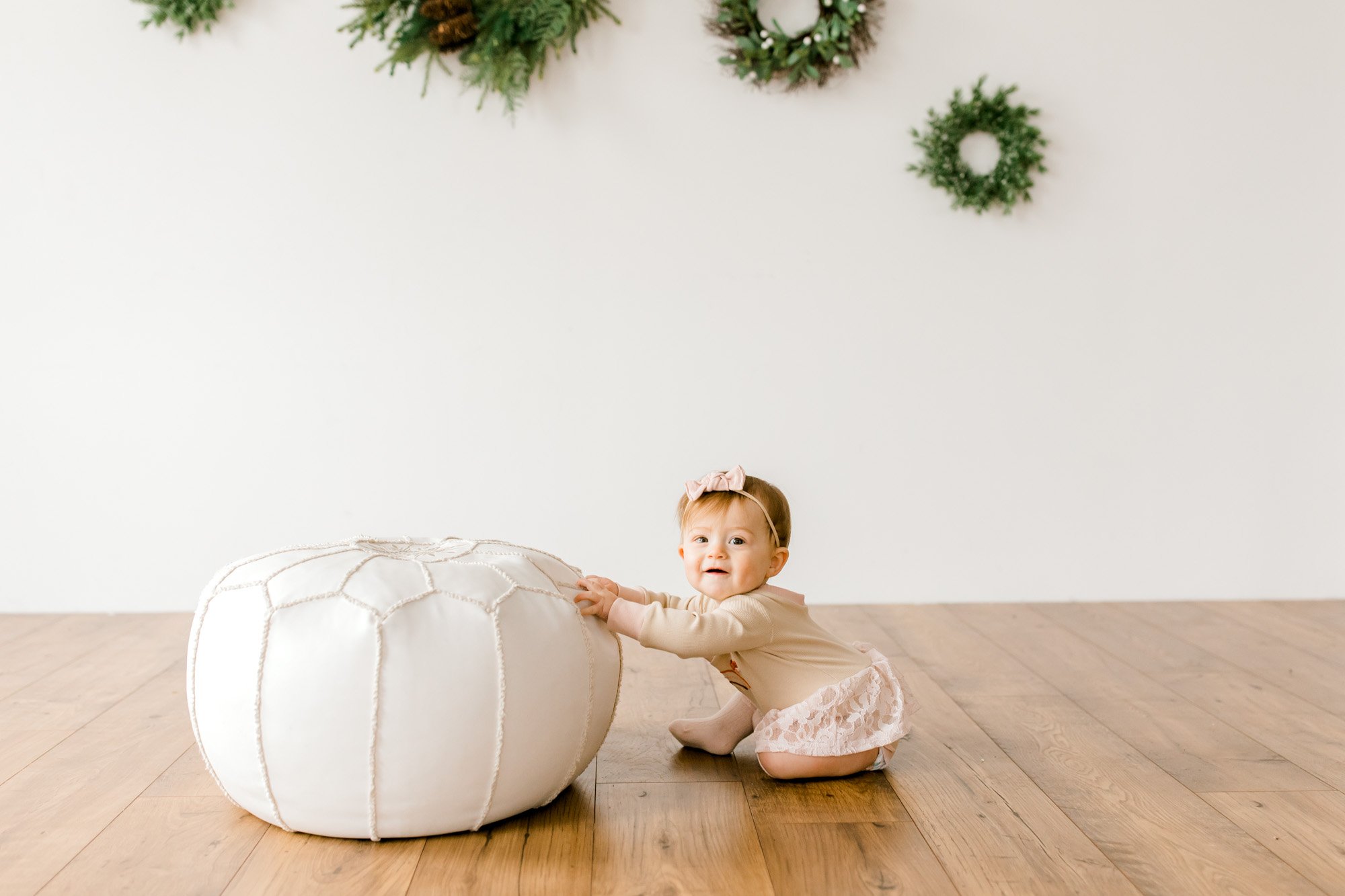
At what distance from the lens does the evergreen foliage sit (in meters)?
2.99

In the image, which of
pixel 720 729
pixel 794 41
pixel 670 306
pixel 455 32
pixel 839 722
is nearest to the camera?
pixel 839 722

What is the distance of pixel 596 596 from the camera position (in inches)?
67.3

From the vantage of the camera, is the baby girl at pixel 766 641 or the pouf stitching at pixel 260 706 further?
the baby girl at pixel 766 641

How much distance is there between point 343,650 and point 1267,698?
1795mm

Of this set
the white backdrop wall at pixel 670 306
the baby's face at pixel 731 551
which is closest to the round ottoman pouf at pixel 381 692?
the baby's face at pixel 731 551

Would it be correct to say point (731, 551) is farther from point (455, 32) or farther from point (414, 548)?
point (455, 32)

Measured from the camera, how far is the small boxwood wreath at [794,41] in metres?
3.04

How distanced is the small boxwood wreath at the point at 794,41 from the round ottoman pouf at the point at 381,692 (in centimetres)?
194

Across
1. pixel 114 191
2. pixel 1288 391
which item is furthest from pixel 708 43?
pixel 1288 391

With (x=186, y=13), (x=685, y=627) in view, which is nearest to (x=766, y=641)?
(x=685, y=627)

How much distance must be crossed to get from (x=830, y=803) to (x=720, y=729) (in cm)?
29

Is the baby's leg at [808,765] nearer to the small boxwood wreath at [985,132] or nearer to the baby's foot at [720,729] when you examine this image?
the baby's foot at [720,729]

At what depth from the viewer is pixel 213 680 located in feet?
5.04

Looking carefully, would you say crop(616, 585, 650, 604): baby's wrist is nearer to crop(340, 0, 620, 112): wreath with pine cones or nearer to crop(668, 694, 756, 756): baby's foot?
crop(668, 694, 756, 756): baby's foot
